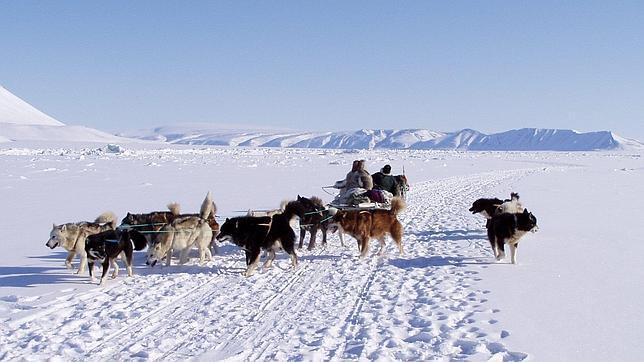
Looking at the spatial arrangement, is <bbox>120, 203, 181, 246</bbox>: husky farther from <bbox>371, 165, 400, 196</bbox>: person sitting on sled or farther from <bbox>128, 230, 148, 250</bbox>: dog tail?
<bbox>371, 165, 400, 196</bbox>: person sitting on sled

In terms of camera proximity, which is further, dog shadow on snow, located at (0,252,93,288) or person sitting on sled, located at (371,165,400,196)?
person sitting on sled, located at (371,165,400,196)

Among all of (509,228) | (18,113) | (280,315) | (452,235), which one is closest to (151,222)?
(280,315)

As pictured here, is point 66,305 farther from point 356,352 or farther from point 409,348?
point 409,348

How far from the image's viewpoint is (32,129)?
406 ft

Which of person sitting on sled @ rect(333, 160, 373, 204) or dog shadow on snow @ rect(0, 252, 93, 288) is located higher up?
person sitting on sled @ rect(333, 160, 373, 204)

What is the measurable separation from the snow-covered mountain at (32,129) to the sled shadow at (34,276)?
99.0 meters

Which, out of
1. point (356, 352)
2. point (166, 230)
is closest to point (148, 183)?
point (166, 230)

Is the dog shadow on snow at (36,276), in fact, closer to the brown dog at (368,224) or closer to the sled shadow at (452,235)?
the brown dog at (368,224)

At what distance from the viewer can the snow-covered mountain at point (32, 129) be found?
116 meters

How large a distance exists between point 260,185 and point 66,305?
21.7 meters

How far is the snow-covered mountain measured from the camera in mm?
115688

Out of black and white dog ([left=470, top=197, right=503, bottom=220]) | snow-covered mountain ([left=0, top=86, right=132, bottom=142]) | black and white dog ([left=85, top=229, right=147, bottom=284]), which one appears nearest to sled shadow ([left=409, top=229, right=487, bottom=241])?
black and white dog ([left=470, top=197, right=503, bottom=220])

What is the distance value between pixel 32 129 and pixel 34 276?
131 metres

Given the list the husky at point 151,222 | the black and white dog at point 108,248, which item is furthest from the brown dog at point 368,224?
the black and white dog at point 108,248
